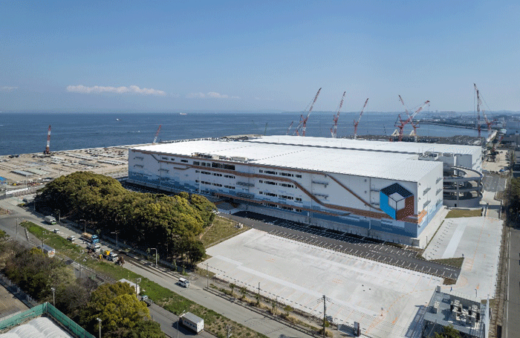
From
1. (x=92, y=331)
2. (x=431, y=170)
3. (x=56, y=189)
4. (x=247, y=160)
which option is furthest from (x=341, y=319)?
(x=56, y=189)

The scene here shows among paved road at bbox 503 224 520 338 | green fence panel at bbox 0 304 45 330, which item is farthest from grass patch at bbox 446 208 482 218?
green fence panel at bbox 0 304 45 330

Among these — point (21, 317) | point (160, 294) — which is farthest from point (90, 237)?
point (21, 317)

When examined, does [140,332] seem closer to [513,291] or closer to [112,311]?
[112,311]

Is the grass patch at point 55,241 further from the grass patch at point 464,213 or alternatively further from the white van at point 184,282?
the grass patch at point 464,213

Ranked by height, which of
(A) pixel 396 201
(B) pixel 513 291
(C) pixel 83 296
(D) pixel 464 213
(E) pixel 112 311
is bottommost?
(B) pixel 513 291

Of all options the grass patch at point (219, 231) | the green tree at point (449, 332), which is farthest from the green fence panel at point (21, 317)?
the green tree at point (449, 332)
